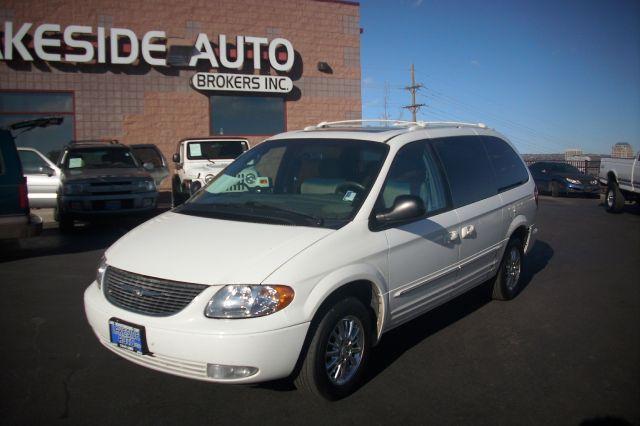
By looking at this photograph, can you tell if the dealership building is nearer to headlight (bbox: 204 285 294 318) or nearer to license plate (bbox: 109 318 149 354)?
license plate (bbox: 109 318 149 354)

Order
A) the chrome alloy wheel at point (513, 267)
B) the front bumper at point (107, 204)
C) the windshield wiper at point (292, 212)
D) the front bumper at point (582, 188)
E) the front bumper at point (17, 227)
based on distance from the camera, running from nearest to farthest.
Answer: the windshield wiper at point (292, 212) < the chrome alloy wheel at point (513, 267) < the front bumper at point (17, 227) < the front bumper at point (107, 204) < the front bumper at point (582, 188)

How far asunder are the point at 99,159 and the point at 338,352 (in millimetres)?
9746

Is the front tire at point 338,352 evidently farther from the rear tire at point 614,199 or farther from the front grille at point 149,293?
the rear tire at point 614,199

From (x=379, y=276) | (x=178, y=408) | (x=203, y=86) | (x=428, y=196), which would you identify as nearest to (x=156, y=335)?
(x=178, y=408)

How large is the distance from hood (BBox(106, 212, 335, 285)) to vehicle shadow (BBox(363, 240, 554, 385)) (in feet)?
4.13

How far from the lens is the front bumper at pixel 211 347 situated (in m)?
3.29

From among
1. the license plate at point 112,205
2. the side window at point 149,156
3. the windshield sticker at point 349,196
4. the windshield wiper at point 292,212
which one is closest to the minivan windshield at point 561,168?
the side window at point 149,156

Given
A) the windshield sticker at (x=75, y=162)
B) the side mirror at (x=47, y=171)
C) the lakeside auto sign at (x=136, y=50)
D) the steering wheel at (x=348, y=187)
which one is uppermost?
the lakeside auto sign at (x=136, y=50)

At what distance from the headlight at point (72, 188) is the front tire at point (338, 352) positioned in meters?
8.54

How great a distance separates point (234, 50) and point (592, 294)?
53.5 ft

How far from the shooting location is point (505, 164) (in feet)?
20.6

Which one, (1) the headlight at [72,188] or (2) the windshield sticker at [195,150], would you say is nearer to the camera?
(1) the headlight at [72,188]

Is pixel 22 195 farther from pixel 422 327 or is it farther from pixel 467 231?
pixel 467 231

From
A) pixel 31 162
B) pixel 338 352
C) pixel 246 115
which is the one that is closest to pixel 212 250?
pixel 338 352
